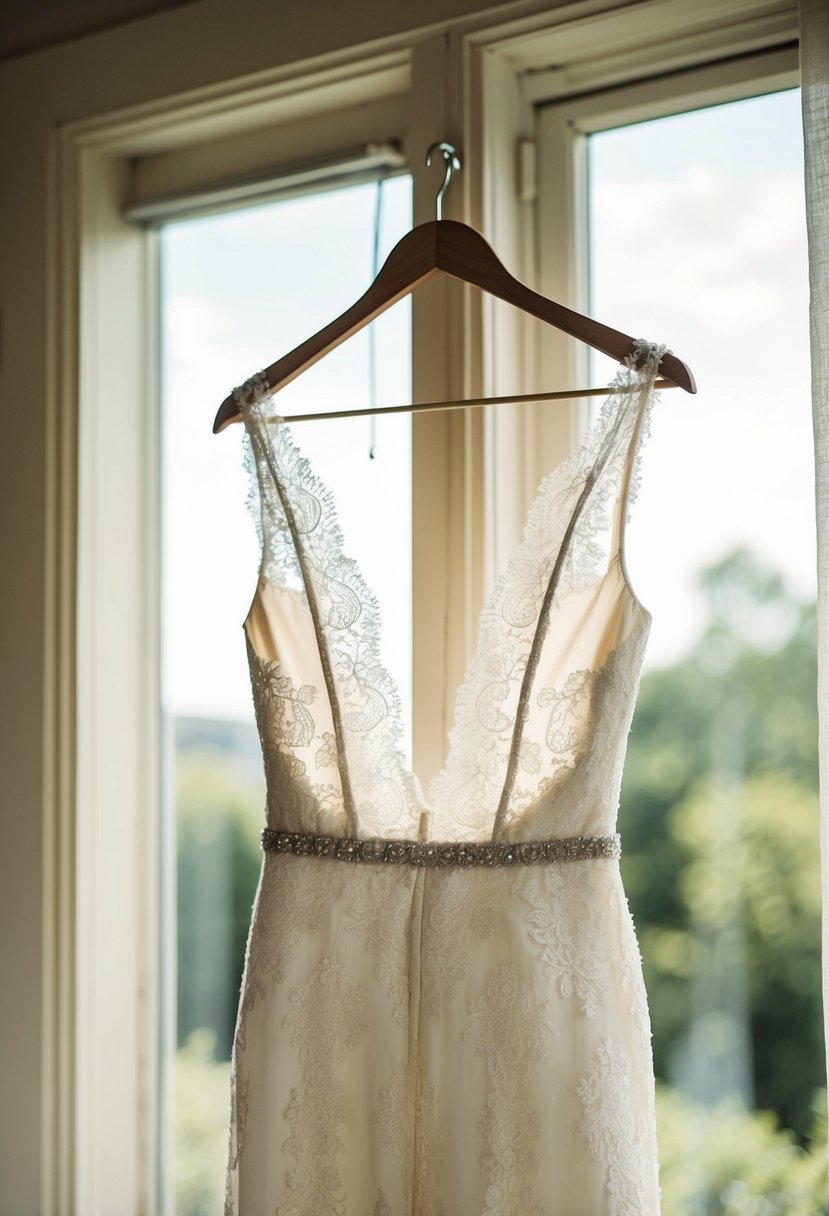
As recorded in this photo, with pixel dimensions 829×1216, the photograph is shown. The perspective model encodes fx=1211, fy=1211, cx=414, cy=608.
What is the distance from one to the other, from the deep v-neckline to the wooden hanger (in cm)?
4

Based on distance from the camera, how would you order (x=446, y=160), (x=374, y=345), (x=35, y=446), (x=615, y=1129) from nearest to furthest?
(x=615, y=1129), (x=446, y=160), (x=374, y=345), (x=35, y=446)

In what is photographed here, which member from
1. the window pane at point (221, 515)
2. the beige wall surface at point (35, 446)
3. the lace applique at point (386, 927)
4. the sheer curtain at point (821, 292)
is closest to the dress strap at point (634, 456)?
the sheer curtain at point (821, 292)

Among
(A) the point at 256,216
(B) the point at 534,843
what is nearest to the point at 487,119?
(A) the point at 256,216

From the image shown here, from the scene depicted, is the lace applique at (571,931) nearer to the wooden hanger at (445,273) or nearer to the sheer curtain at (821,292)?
the sheer curtain at (821,292)

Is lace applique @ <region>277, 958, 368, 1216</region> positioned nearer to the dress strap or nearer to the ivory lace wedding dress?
the ivory lace wedding dress

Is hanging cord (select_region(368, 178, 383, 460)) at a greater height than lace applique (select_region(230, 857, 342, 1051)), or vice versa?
hanging cord (select_region(368, 178, 383, 460))

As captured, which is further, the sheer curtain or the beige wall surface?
the beige wall surface

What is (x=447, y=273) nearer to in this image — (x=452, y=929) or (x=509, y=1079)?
(x=452, y=929)

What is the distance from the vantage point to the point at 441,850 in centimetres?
120

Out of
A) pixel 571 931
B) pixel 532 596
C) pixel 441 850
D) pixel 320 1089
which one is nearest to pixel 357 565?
pixel 532 596

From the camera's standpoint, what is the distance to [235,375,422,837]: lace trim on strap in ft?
4.08

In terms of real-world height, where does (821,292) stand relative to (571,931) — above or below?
above

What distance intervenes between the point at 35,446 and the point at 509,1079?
1.12m

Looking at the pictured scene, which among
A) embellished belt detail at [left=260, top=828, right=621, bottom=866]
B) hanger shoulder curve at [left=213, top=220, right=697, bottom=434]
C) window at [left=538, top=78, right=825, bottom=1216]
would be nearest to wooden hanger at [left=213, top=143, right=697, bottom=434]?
hanger shoulder curve at [left=213, top=220, right=697, bottom=434]
